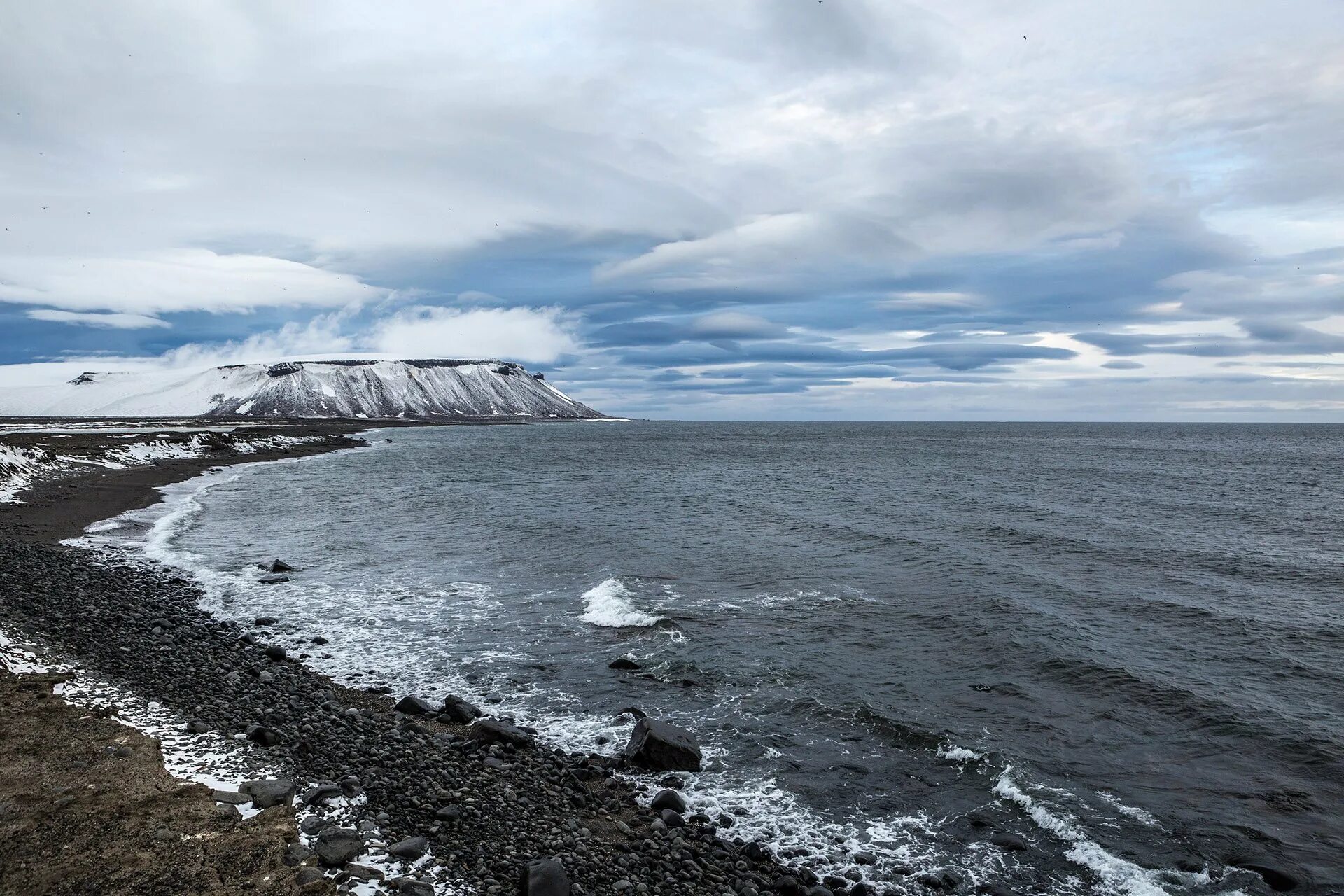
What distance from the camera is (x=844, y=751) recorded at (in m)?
14.4

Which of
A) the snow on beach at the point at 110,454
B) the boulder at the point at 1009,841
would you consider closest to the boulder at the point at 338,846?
the boulder at the point at 1009,841

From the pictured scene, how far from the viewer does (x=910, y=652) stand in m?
19.9

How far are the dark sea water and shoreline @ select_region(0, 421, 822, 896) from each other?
1204 mm

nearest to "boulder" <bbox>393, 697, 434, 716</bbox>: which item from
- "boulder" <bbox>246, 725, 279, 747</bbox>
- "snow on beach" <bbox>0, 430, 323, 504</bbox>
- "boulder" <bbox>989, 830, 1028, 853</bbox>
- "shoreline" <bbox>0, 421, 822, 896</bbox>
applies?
"shoreline" <bbox>0, 421, 822, 896</bbox>

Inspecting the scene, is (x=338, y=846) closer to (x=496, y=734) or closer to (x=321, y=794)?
(x=321, y=794)

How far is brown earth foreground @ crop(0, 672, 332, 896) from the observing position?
832cm

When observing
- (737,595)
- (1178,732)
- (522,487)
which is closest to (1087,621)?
(1178,732)

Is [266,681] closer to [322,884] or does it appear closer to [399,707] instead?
[399,707]

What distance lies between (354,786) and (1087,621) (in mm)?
21344

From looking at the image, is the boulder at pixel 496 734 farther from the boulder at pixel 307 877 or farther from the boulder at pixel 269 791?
the boulder at pixel 307 877

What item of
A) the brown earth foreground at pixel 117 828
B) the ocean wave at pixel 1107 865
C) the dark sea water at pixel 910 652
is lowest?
the ocean wave at pixel 1107 865

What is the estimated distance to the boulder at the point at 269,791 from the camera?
1030cm

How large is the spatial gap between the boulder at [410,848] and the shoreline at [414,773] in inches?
5.2

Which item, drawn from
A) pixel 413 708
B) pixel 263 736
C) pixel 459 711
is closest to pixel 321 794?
pixel 263 736
